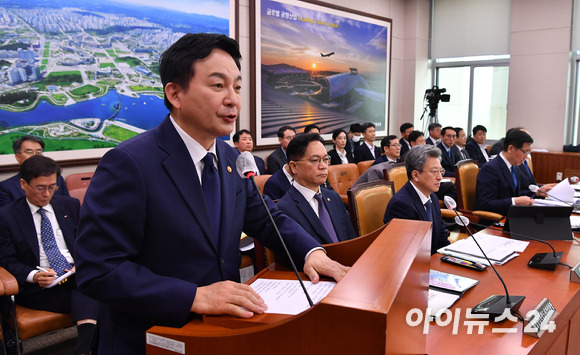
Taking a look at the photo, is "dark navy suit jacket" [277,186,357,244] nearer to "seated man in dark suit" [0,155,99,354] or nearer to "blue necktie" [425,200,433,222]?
"blue necktie" [425,200,433,222]

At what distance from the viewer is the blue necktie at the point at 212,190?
1.04m

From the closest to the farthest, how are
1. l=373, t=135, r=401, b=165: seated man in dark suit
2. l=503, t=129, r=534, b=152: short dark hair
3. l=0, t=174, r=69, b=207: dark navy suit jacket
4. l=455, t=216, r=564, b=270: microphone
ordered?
l=455, t=216, r=564, b=270: microphone
l=0, t=174, r=69, b=207: dark navy suit jacket
l=503, t=129, r=534, b=152: short dark hair
l=373, t=135, r=401, b=165: seated man in dark suit

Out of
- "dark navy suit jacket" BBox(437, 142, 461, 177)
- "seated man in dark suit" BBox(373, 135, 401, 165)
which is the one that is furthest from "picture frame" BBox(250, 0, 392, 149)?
"seated man in dark suit" BBox(373, 135, 401, 165)

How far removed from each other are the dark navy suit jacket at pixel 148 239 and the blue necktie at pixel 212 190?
0.05 ft

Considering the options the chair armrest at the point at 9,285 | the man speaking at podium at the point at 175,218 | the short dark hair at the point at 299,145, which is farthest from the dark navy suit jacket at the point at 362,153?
the man speaking at podium at the point at 175,218

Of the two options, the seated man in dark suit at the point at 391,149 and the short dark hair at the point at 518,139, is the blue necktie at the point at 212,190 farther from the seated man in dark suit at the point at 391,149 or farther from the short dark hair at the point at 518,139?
the seated man in dark suit at the point at 391,149

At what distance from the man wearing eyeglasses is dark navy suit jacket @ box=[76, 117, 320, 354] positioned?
280 cm

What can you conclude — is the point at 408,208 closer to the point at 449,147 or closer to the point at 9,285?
the point at 9,285

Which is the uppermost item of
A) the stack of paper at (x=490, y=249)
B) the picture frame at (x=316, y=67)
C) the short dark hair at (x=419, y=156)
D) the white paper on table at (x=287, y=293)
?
the picture frame at (x=316, y=67)

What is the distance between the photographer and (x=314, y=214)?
7.27ft

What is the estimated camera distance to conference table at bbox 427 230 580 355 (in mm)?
1315

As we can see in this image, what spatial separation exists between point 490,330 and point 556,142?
741 centimetres

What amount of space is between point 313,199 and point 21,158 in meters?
2.77

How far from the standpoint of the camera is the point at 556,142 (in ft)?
24.7
